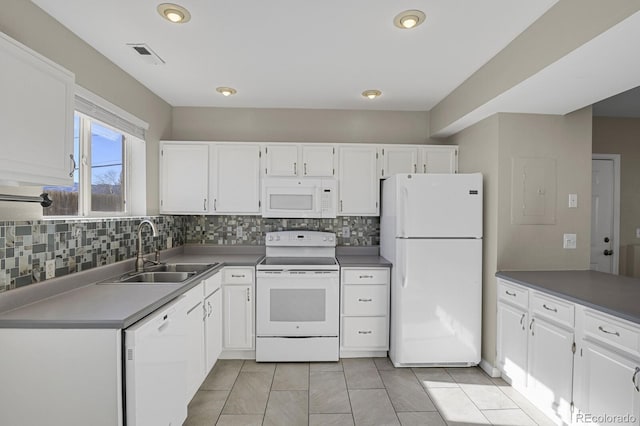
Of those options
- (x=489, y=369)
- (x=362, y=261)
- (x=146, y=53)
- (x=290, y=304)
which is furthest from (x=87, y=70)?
(x=489, y=369)

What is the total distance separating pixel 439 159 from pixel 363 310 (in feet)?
5.71

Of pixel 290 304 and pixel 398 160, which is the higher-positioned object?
pixel 398 160

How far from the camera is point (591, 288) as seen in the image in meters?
2.08

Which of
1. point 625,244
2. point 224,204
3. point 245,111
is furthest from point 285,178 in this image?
point 625,244

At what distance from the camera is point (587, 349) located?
1.83 meters

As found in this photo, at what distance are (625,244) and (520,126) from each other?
2293 millimetres

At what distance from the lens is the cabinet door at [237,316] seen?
296 centimetres

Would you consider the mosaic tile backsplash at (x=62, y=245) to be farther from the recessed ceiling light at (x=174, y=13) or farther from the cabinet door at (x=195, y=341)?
the recessed ceiling light at (x=174, y=13)

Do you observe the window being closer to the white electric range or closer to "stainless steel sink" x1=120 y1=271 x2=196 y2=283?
"stainless steel sink" x1=120 y1=271 x2=196 y2=283

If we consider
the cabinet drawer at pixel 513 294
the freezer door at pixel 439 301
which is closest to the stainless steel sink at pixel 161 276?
the freezer door at pixel 439 301

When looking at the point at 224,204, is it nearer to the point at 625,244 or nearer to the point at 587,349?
the point at 587,349

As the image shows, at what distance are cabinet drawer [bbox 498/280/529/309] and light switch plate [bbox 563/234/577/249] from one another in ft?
2.25

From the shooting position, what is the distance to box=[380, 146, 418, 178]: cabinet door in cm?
337

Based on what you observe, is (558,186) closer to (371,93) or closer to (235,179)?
(371,93)
